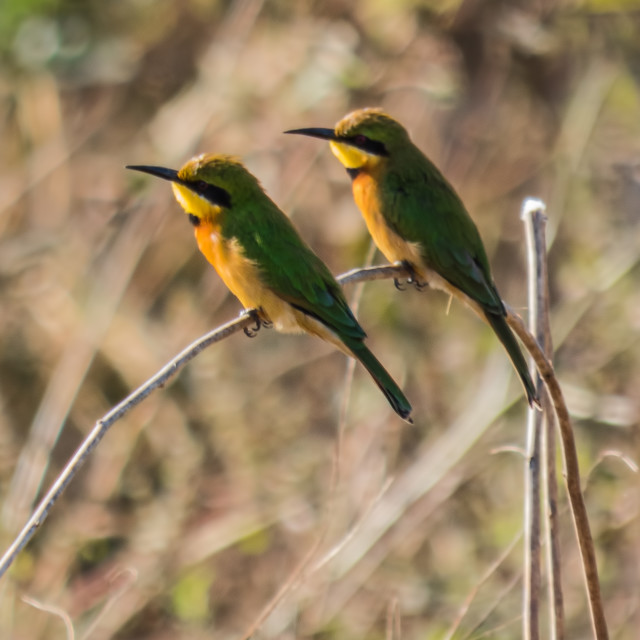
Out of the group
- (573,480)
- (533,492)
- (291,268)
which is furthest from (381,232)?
(573,480)

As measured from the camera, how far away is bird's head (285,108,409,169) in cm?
338

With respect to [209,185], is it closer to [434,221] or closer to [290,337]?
[434,221]

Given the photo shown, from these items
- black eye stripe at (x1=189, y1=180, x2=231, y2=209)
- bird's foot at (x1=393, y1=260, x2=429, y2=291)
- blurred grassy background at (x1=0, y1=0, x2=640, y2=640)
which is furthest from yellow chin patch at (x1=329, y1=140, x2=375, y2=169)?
blurred grassy background at (x1=0, y1=0, x2=640, y2=640)

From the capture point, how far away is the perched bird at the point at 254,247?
2965 millimetres

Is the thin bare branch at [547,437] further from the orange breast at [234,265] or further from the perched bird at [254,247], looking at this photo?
the orange breast at [234,265]

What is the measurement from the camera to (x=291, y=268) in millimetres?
3016

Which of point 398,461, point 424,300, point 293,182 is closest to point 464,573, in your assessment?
point 398,461

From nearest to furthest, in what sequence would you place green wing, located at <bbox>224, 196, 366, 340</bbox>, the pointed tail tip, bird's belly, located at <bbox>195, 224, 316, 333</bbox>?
1. the pointed tail tip
2. green wing, located at <bbox>224, 196, 366, 340</bbox>
3. bird's belly, located at <bbox>195, 224, 316, 333</bbox>

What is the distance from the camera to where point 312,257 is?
118 inches

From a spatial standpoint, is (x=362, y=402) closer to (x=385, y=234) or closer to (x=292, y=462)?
(x=292, y=462)

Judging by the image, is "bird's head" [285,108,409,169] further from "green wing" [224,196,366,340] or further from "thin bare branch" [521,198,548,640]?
"thin bare branch" [521,198,548,640]

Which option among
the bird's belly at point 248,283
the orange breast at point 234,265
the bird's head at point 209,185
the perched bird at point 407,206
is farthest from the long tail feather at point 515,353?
the bird's head at point 209,185

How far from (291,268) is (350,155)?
1.98 feet

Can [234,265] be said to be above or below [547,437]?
above
